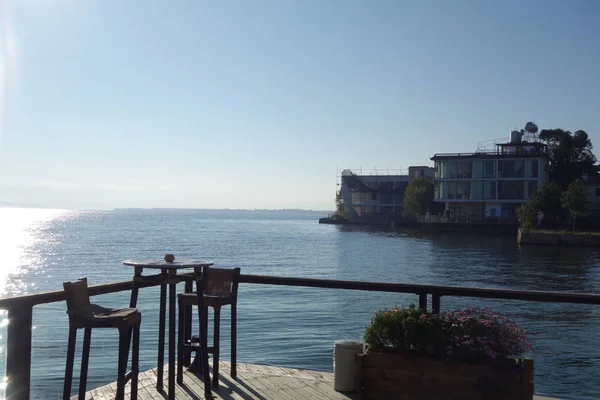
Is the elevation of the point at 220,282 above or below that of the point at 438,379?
above

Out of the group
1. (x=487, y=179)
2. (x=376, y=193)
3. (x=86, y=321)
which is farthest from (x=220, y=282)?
(x=376, y=193)

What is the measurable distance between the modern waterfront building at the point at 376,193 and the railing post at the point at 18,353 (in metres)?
101

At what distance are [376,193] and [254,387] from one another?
104 meters

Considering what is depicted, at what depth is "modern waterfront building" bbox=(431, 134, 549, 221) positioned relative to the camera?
74.5m

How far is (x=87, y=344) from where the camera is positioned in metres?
4.78

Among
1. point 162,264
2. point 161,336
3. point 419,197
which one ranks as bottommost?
point 161,336

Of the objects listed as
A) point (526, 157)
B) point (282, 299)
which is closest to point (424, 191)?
point (526, 157)

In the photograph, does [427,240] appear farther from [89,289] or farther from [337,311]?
[89,289]

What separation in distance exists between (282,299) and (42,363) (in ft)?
35.6

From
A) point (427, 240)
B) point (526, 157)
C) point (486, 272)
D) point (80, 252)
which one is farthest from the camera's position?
point (526, 157)

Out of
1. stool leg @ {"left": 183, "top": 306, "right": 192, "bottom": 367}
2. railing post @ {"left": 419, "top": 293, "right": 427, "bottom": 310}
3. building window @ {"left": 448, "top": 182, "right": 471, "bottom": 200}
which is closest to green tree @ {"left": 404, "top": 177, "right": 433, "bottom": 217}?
building window @ {"left": 448, "top": 182, "right": 471, "bottom": 200}

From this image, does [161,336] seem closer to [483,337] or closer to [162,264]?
[162,264]

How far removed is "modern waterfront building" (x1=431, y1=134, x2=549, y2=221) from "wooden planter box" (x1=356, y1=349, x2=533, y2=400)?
73262mm

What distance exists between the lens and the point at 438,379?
5.11 meters
